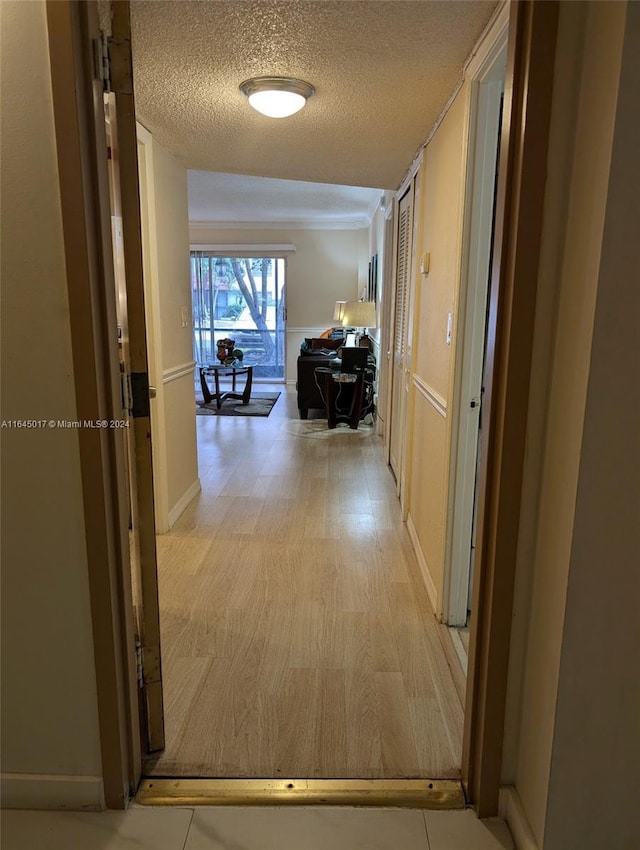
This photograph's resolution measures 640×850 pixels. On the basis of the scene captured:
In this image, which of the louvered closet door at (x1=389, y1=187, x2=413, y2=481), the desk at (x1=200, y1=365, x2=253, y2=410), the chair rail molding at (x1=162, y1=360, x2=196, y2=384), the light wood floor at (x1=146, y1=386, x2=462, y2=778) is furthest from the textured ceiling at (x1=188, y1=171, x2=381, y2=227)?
the light wood floor at (x1=146, y1=386, x2=462, y2=778)

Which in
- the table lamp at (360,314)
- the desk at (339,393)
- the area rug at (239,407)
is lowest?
the area rug at (239,407)

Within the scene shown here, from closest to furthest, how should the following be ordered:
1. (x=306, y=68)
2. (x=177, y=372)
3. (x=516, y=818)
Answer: (x=516, y=818) → (x=306, y=68) → (x=177, y=372)

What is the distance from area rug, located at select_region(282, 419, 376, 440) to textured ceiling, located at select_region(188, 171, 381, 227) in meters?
2.35

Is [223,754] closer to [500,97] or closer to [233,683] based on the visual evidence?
[233,683]

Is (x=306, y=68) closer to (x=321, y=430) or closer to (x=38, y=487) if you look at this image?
(x=38, y=487)

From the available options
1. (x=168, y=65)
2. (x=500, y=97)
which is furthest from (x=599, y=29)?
(x=168, y=65)

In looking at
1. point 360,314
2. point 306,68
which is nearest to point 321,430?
point 360,314

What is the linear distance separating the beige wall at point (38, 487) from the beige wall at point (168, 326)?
1.71 metres

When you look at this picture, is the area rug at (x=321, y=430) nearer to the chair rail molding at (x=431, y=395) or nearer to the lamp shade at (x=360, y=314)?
the lamp shade at (x=360, y=314)

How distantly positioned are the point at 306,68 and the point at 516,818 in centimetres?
239

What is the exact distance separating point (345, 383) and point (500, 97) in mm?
3948

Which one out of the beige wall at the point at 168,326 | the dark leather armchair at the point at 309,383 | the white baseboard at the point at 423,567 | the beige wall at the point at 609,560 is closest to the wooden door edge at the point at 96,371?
the beige wall at the point at 609,560

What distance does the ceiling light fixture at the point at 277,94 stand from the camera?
2.08 meters

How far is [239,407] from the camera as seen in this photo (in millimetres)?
6945
